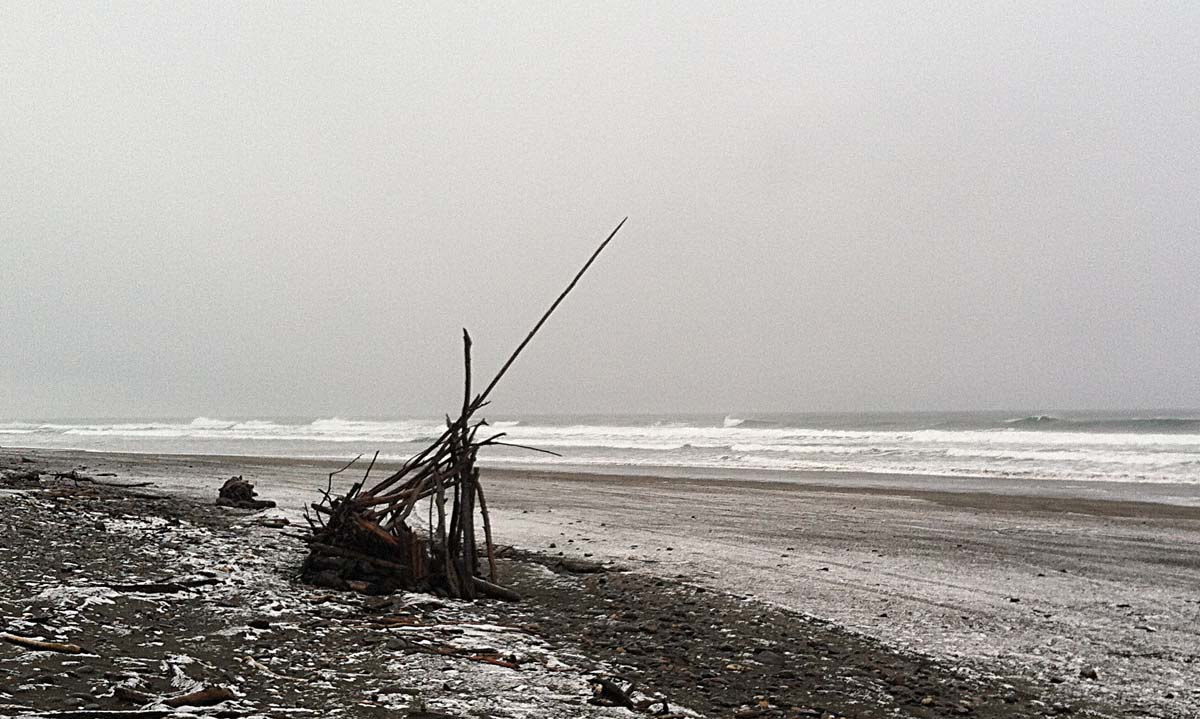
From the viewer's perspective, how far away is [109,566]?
656 centimetres

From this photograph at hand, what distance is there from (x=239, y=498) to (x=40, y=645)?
9.45 m

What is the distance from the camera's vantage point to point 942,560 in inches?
368

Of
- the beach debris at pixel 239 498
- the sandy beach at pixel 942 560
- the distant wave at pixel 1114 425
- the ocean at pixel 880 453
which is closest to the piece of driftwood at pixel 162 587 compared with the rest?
the sandy beach at pixel 942 560

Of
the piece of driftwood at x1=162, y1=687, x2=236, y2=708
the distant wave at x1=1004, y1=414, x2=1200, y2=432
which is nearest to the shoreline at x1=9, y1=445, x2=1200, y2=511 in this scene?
the piece of driftwood at x1=162, y1=687, x2=236, y2=708

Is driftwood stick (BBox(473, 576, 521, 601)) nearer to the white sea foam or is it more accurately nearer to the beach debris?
the beach debris

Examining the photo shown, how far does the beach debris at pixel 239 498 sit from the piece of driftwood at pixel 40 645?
873 centimetres

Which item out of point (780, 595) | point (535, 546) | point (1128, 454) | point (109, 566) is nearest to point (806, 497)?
point (535, 546)

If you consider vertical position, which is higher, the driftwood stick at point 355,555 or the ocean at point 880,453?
the driftwood stick at point 355,555

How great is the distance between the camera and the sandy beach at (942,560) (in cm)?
562

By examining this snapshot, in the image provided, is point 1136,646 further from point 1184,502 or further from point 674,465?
point 674,465

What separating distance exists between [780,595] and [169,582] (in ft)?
16.7

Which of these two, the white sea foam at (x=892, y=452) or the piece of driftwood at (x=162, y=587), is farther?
the white sea foam at (x=892, y=452)

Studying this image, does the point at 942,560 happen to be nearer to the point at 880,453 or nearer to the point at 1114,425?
the point at 880,453

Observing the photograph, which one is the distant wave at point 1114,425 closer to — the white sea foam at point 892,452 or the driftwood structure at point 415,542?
the white sea foam at point 892,452
